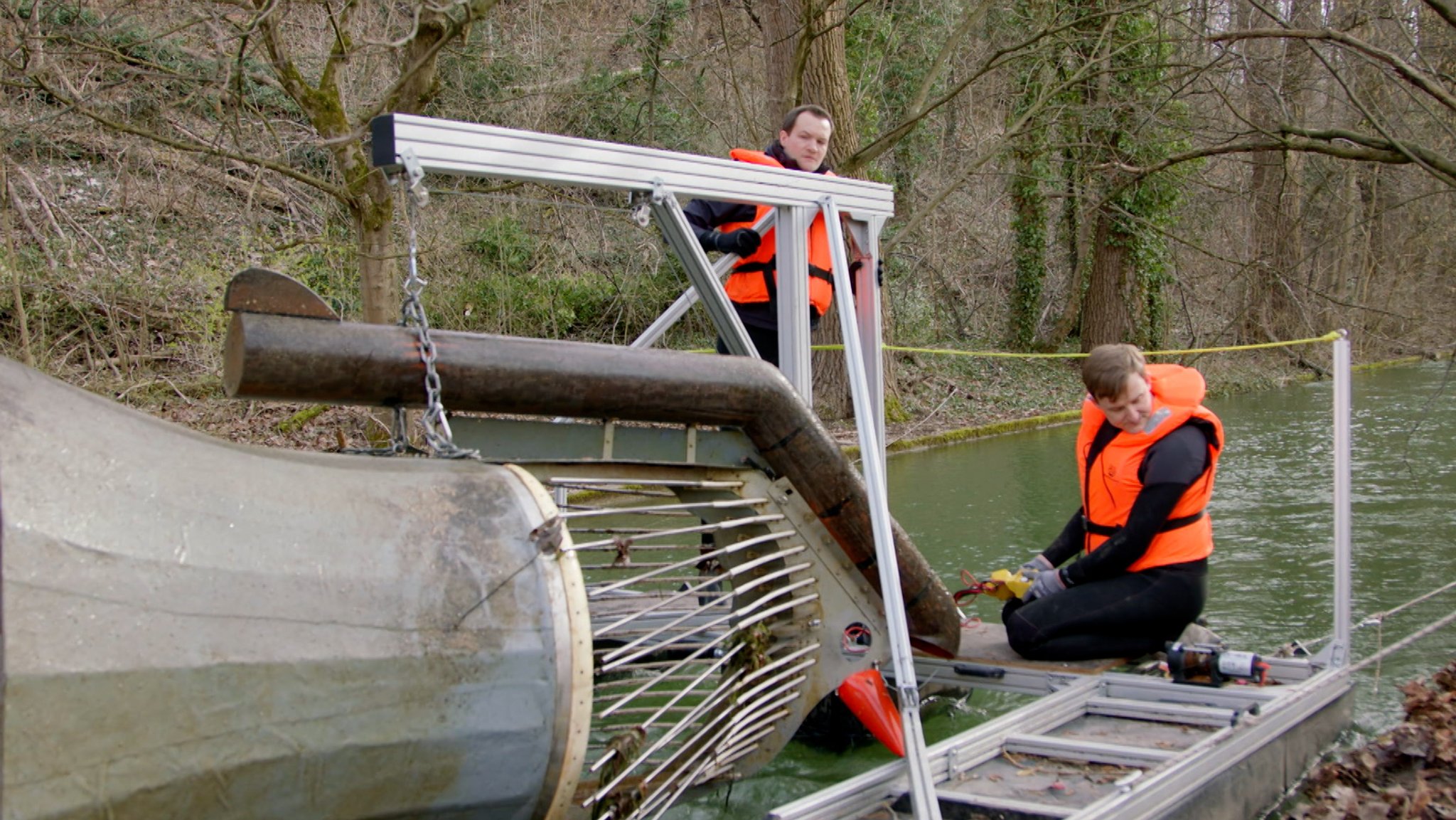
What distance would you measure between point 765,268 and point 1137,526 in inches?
76.1

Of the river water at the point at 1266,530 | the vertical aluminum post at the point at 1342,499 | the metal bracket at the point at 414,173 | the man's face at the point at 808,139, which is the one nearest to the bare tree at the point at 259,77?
the man's face at the point at 808,139

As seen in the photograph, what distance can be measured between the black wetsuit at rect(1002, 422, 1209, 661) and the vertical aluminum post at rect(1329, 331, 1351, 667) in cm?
63

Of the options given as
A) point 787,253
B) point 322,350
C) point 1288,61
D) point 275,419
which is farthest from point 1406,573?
point 275,419

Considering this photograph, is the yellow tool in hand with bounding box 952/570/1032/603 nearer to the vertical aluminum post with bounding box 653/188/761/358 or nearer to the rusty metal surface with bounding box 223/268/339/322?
the vertical aluminum post with bounding box 653/188/761/358

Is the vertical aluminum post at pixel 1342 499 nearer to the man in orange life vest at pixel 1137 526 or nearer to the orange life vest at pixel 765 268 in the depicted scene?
the man in orange life vest at pixel 1137 526

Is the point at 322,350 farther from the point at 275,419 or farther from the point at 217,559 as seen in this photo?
the point at 275,419

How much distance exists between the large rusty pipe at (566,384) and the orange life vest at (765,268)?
1296mm

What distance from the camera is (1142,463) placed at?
540 centimetres

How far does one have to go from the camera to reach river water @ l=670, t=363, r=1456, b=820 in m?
5.71

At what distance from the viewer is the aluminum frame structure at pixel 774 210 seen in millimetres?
3387

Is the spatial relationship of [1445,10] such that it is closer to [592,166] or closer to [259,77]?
[592,166]

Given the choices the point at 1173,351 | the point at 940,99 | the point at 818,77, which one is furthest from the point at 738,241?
the point at 818,77

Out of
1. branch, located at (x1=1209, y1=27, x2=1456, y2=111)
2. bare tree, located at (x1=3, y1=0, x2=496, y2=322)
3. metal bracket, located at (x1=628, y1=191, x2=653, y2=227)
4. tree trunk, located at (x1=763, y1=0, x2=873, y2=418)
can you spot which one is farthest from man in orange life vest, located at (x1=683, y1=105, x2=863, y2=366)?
tree trunk, located at (x1=763, y1=0, x2=873, y2=418)

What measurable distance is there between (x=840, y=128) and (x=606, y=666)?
1098 centimetres
